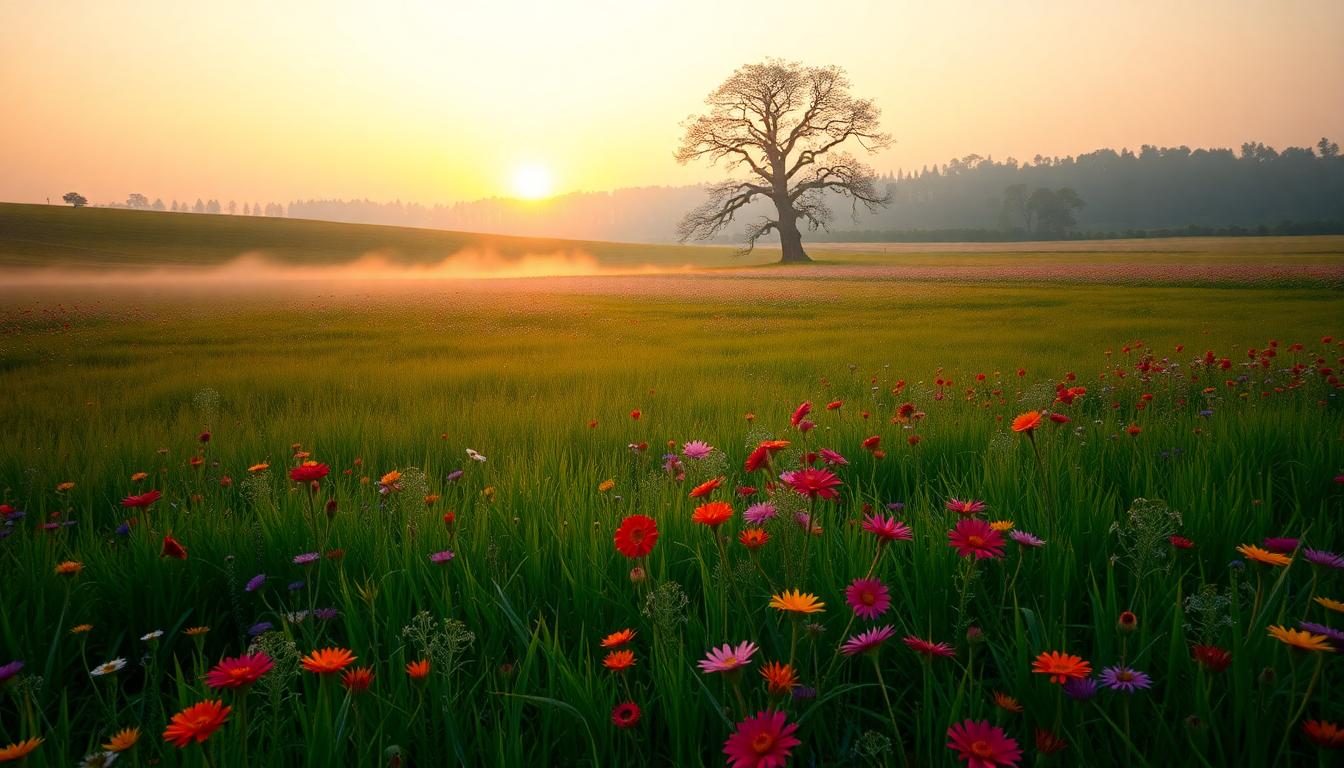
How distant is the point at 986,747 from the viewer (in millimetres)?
861

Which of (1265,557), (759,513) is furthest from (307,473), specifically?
(1265,557)

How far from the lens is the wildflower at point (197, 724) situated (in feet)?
2.84

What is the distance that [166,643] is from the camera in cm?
196

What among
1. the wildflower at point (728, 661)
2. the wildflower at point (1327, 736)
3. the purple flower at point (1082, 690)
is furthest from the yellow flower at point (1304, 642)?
the wildflower at point (728, 661)

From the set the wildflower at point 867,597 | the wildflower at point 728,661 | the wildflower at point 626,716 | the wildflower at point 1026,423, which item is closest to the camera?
the wildflower at point 728,661

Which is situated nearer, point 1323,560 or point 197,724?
point 197,724

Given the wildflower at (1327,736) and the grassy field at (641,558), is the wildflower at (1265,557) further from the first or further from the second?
the wildflower at (1327,736)

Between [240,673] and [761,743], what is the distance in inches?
30.5

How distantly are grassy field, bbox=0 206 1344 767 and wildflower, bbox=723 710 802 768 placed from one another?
0.42ft

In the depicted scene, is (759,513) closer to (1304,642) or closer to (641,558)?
(641,558)

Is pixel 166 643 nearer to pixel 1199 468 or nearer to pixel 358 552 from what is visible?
pixel 358 552

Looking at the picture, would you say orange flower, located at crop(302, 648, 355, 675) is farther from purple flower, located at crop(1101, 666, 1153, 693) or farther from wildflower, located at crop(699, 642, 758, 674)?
purple flower, located at crop(1101, 666, 1153, 693)

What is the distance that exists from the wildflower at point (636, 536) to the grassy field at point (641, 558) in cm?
15

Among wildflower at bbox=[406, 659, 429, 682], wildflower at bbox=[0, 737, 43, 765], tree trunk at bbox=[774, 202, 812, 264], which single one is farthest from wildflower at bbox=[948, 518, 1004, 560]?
tree trunk at bbox=[774, 202, 812, 264]
